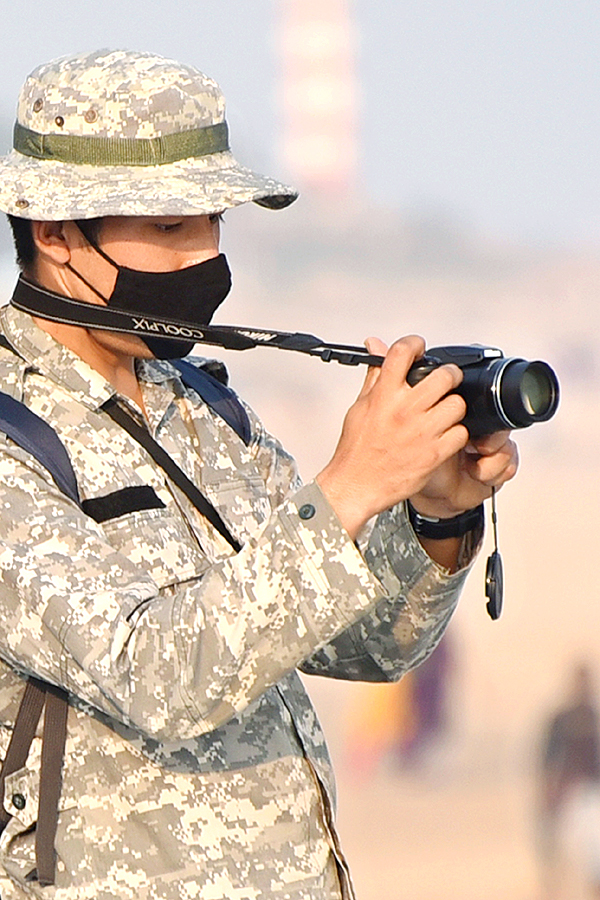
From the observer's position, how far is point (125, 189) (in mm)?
2480

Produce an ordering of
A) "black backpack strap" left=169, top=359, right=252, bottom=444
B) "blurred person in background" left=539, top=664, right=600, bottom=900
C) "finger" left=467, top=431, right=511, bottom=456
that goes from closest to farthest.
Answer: "finger" left=467, top=431, right=511, bottom=456
"black backpack strap" left=169, top=359, right=252, bottom=444
"blurred person in background" left=539, top=664, right=600, bottom=900

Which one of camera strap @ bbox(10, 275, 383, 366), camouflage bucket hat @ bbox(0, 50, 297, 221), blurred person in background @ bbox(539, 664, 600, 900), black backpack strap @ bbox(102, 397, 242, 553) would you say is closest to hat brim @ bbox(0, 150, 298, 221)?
camouflage bucket hat @ bbox(0, 50, 297, 221)

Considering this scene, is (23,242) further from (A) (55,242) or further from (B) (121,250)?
(B) (121,250)

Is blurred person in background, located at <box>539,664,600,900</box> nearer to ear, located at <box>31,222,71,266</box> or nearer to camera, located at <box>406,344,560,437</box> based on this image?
ear, located at <box>31,222,71,266</box>

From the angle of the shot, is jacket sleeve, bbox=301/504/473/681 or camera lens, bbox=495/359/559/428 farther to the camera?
jacket sleeve, bbox=301/504/473/681

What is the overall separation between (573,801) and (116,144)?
9963 millimetres

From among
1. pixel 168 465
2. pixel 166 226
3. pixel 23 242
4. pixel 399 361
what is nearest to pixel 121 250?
pixel 166 226

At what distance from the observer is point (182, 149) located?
257 centimetres

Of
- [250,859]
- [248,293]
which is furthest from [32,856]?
[248,293]

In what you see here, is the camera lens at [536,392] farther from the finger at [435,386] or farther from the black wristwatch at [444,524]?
the black wristwatch at [444,524]

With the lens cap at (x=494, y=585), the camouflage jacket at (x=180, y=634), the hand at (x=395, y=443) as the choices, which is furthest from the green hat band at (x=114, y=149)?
the lens cap at (x=494, y=585)

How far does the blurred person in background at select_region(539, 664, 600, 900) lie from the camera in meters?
11.2

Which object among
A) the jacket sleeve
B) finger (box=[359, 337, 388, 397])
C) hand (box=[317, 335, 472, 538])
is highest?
finger (box=[359, 337, 388, 397])

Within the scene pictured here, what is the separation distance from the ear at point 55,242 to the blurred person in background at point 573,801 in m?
8.88
